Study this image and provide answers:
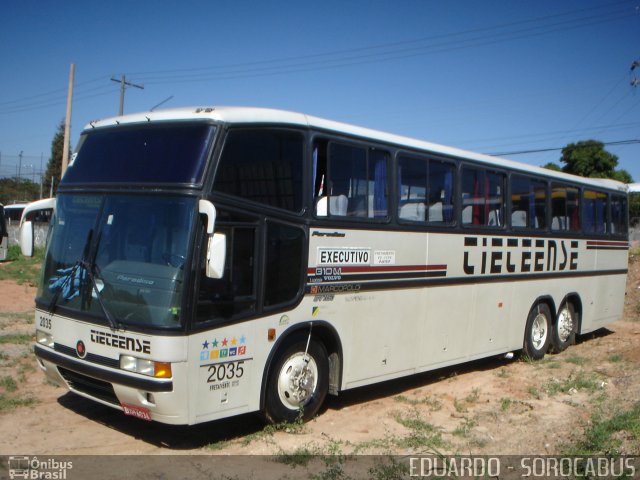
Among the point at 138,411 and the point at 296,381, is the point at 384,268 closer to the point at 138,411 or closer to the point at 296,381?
the point at 296,381

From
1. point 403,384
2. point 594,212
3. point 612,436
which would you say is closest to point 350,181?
point 403,384

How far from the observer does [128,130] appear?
6648 mm

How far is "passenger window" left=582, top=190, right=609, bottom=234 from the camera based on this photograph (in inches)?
504

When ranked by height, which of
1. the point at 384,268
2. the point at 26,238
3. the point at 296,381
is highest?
the point at 26,238

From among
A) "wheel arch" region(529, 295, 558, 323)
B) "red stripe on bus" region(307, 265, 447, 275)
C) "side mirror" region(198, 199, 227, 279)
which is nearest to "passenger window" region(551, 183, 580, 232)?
"wheel arch" region(529, 295, 558, 323)

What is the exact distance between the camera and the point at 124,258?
19.7 ft

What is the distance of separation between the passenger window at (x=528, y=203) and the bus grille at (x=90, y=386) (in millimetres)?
6953

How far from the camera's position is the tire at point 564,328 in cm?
1238

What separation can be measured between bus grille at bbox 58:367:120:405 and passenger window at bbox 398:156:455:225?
407 cm

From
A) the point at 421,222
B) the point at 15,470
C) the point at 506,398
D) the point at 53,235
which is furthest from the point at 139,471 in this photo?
the point at 506,398

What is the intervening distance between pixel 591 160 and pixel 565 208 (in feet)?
120

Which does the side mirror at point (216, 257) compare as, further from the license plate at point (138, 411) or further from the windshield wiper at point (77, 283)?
the license plate at point (138, 411)

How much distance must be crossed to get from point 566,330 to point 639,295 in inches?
367

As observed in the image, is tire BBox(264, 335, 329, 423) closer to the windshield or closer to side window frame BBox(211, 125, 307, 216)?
side window frame BBox(211, 125, 307, 216)
